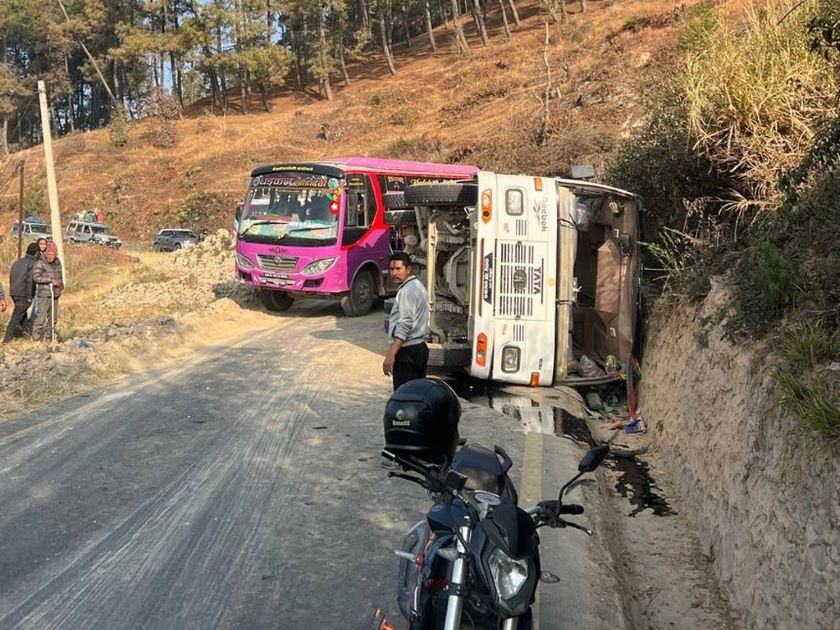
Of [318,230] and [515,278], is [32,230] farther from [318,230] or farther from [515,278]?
[515,278]

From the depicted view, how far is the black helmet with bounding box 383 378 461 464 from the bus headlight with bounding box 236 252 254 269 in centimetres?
1143

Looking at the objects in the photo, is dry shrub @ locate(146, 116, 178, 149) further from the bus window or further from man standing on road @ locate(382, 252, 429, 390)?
man standing on road @ locate(382, 252, 429, 390)

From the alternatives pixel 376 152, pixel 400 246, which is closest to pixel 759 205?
pixel 400 246

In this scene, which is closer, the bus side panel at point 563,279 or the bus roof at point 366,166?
the bus side panel at point 563,279

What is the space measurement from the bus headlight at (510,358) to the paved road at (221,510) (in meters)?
0.63

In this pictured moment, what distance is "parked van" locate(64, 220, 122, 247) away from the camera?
35.9 metres

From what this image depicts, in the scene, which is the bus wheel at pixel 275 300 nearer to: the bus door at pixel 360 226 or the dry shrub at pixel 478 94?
the bus door at pixel 360 226

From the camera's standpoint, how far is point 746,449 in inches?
180

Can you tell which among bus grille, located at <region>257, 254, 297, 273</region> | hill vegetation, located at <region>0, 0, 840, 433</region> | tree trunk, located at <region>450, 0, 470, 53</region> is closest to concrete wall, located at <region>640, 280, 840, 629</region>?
hill vegetation, located at <region>0, 0, 840, 433</region>

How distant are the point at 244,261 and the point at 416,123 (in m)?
33.0

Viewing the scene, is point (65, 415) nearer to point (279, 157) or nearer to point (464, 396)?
point (464, 396)

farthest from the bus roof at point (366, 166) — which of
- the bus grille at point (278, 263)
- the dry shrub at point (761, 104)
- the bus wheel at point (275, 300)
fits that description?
the dry shrub at point (761, 104)

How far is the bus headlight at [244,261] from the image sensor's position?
13.9 meters

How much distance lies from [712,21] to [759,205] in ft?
23.2
